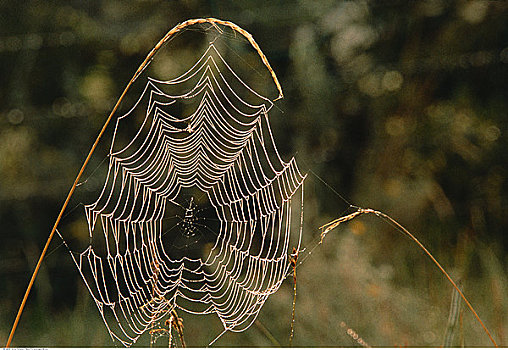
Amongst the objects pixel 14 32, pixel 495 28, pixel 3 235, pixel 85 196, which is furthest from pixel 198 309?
pixel 495 28

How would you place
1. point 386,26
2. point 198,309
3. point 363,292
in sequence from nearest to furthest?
point 363,292 < point 198,309 < point 386,26

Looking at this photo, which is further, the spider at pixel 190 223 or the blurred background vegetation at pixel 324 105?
the blurred background vegetation at pixel 324 105

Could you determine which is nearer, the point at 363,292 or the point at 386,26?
the point at 363,292

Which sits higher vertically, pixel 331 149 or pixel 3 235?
pixel 331 149

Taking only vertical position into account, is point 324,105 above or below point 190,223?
above

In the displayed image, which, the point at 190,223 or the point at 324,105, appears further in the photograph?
the point at 324,105

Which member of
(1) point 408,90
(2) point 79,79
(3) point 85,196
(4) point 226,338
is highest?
(2) point 79,79

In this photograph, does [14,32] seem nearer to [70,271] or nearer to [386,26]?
[70,271]

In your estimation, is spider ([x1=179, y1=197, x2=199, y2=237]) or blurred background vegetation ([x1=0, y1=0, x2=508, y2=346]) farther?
blurred background vegetation ([x1=0, y1=0, x2=508, y2=346])
